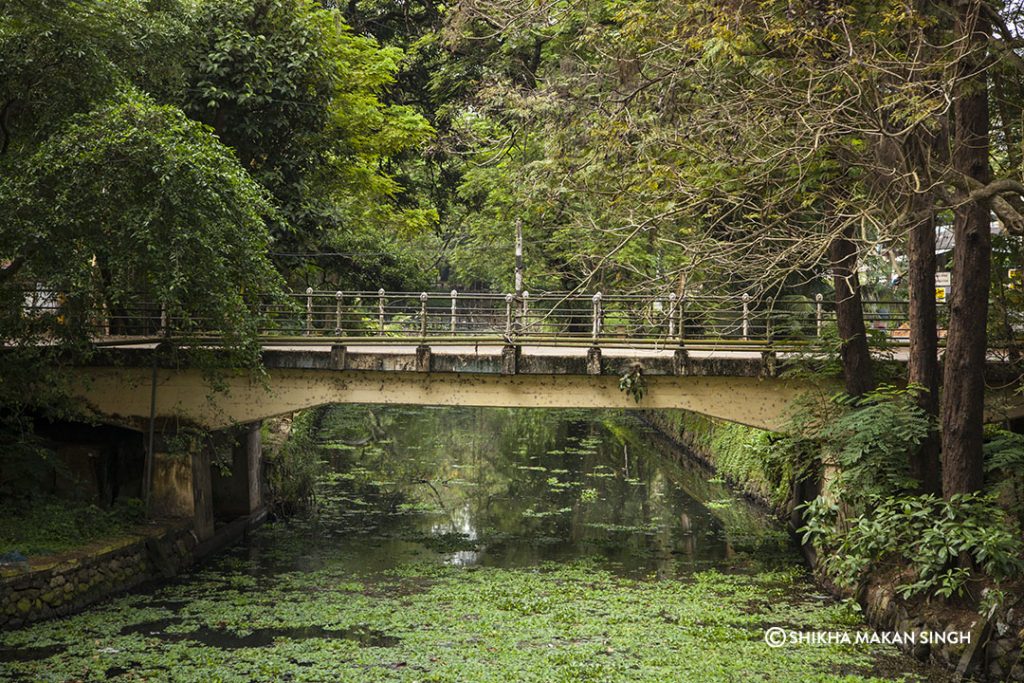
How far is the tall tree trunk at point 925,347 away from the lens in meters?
14.2

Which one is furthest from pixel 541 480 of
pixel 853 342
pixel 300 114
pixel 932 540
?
pixel 932 540

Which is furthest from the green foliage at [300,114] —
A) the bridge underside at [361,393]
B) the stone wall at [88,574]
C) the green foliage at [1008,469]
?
the green foliage at [1008,469]

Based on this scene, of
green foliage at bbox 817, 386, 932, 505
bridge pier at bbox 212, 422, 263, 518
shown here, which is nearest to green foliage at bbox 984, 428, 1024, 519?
green foliage at bbox 817, 386, 932, 505

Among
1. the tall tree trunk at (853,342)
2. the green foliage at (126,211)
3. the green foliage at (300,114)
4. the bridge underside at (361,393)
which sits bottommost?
the bridge underside at (361,393)

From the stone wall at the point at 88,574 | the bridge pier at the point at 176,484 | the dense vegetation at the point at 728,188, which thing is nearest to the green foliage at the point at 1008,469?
the dense vegetation at the point at 728,188

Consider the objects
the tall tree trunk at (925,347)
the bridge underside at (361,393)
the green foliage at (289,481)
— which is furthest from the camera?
the green foliage at (289,481)

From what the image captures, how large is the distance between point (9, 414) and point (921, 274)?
14.1 metres

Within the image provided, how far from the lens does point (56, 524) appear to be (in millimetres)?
16031

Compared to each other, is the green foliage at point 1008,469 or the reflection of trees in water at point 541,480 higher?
the green foliage at point 1008,469

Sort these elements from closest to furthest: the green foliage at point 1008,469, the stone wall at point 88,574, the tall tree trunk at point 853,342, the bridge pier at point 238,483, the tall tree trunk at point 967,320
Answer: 1. the tall tree trunk at point 967,320
2. the green foliage at point 1008,469
3. the stone wall at point 88,574
4. the tall tree trunk at point 853,342
5. the bridge pier at point 238,483

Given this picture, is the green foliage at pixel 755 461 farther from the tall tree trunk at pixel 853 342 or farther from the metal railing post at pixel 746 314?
the metal railing post at pixel 746 314

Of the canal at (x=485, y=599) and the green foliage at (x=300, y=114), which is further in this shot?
the green foliage at (x=300, y=114)

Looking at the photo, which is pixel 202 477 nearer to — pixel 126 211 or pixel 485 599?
pixel 126 211

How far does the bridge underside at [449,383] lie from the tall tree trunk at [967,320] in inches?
184
